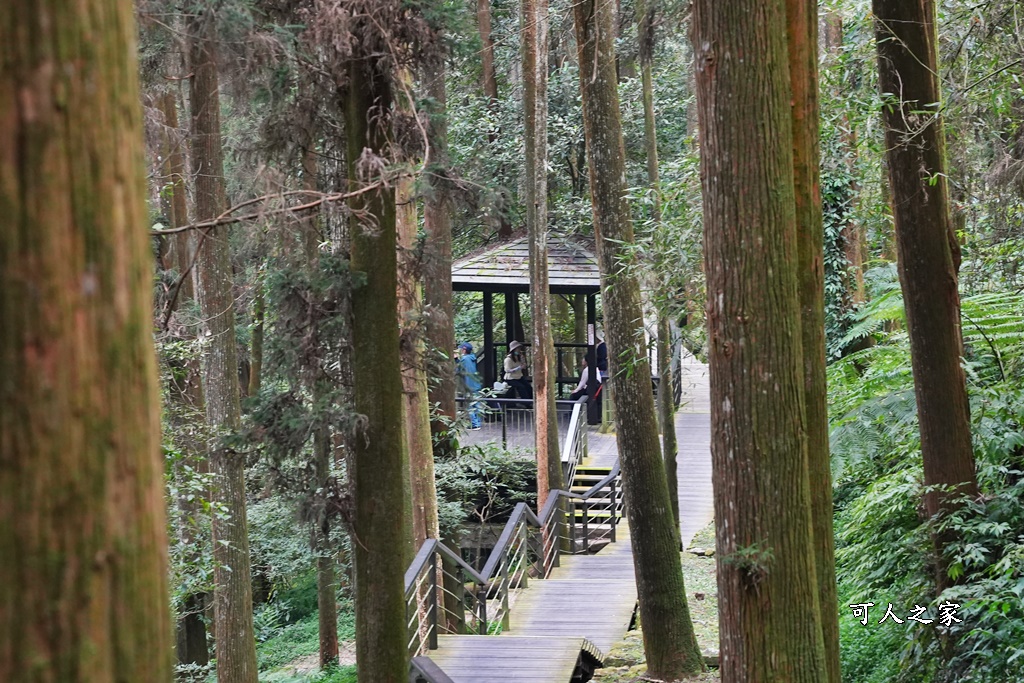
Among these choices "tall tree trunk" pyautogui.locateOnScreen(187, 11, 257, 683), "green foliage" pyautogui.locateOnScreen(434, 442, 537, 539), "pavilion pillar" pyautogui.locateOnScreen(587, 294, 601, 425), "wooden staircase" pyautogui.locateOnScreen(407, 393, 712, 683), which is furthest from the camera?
"pavilion pillar" pyautogui.locateOnScreen(587, 294, 601, 425)

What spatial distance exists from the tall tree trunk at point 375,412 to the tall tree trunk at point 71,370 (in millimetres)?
6428

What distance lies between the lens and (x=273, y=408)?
854 cm

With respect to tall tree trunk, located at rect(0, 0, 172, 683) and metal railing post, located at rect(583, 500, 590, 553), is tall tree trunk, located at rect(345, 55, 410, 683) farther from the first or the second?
metal railing post, located at rect(583, 500, 590, 553)

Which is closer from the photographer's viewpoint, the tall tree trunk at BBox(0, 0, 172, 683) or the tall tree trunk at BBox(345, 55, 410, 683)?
the tall tree trunk at BBox(0, 0, 172, 683)

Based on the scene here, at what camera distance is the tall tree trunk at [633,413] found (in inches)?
407

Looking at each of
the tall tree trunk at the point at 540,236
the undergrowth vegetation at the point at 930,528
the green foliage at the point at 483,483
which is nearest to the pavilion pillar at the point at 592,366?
the green foliage at the point at 483,483

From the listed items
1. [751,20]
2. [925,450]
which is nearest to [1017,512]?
[925,450]

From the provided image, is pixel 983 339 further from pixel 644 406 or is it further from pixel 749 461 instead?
pixel 749 461

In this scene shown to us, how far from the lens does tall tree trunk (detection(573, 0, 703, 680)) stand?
1034 cm

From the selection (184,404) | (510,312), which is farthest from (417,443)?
(510,312)

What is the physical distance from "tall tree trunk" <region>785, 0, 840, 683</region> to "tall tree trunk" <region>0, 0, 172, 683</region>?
4442 millimetres

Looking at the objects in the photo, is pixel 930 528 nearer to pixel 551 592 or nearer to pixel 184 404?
pixel 551 592

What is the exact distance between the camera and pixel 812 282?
18.7 feet

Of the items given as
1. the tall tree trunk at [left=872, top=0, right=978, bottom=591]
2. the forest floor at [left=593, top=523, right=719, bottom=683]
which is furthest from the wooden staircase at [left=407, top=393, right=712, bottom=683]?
the tall tree trunk at [left=872, top=0, right=978, bottom=591]
